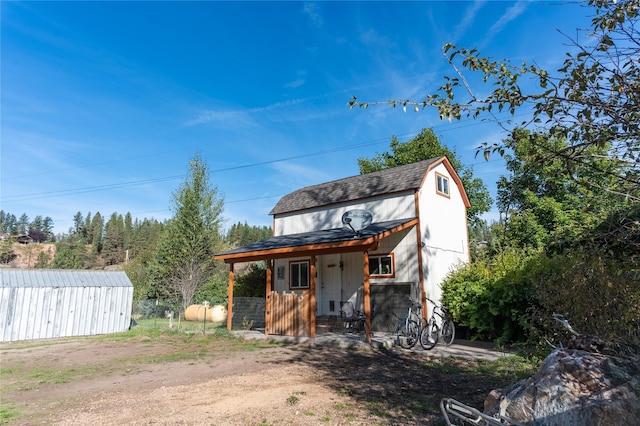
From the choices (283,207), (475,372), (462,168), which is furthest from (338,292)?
(462,168)

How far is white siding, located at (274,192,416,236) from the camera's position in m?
13.4

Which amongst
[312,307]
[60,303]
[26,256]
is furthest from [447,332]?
[26,256]

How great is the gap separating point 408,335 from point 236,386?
554 centimetres

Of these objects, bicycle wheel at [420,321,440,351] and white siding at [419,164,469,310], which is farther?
white siding at [419,164,469,310]

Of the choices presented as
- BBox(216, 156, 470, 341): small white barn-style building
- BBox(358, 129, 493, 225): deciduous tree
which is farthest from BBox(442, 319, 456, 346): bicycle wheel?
BBox(358, 129, 493, 225): deciduous tree

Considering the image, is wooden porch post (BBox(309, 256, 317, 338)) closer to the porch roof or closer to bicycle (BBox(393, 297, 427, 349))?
the porch roof

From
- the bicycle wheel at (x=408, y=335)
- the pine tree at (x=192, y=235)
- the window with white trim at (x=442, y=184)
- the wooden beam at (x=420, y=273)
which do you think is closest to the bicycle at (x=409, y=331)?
the bicycle wheel at (x=408, y=335)

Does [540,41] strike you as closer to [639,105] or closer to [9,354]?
[639,105]

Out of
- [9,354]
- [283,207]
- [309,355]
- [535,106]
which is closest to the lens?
[535,106]

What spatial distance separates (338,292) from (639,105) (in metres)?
12.6

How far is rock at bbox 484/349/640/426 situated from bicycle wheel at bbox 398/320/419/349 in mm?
7210

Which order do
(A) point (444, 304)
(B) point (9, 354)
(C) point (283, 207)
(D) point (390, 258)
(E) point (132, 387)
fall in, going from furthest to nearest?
(C) point (283, 207)
(D) point (390, 258)
(A) point (444, 304)
(B) point (9, 354)
(E) point (132, 387)

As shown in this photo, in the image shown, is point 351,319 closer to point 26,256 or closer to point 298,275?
point 298,275

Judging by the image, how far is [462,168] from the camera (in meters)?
27.0
